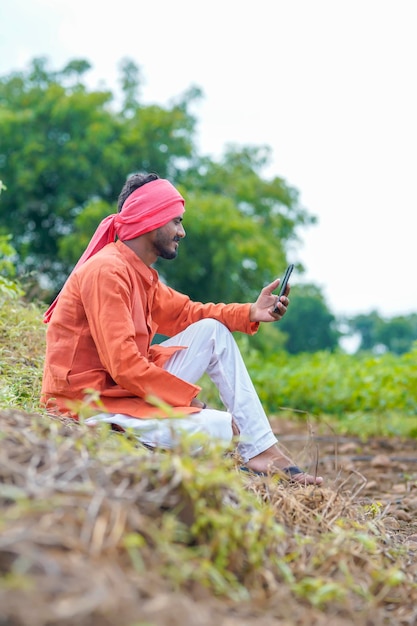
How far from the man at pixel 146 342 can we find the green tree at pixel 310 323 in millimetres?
35950

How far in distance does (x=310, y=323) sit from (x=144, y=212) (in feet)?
124

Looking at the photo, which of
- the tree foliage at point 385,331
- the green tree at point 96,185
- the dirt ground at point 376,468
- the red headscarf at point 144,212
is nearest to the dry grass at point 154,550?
the dirt ground at point 376,468

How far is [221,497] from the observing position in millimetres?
2271

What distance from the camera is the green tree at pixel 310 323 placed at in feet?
132

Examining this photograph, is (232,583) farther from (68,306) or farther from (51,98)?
(51,98)

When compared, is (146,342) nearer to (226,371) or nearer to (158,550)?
(226,371)

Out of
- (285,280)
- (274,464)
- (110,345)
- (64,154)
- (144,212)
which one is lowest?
(274,464)

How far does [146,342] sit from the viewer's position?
371 cm

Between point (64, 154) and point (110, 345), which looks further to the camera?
point (64, 154)

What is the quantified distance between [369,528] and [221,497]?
107 cm

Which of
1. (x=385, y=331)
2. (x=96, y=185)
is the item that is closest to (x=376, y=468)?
(x=96, y=185)

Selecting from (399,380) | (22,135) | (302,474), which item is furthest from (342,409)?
(22,135)

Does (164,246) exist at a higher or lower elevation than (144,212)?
lower

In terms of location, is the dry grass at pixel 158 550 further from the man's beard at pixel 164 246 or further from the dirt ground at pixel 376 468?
the man's beard at pixel 164 246
